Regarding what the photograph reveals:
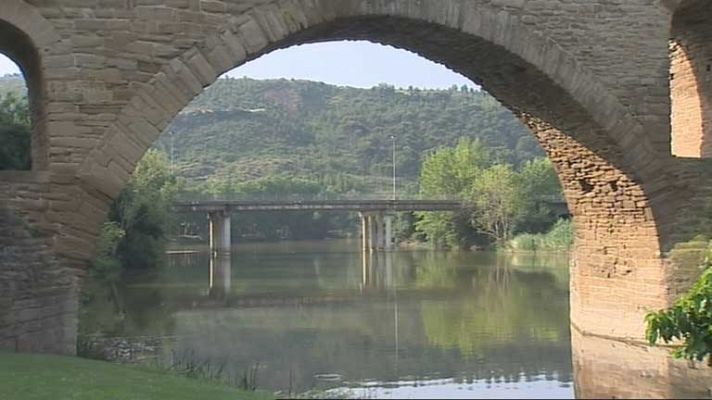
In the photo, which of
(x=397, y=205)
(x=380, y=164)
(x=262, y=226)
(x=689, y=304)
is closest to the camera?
(x=689, y=304)

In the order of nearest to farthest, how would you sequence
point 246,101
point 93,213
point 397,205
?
1. point 93,213
2. point 397,205
3. point 246,101

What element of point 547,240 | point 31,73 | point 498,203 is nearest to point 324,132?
point 498,203

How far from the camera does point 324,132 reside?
7925cm

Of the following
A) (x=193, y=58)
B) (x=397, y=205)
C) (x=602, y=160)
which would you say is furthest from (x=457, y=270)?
(x=193, y=58)

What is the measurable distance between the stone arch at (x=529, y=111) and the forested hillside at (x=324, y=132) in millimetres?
47674

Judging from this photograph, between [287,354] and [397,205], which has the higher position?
[397,205]

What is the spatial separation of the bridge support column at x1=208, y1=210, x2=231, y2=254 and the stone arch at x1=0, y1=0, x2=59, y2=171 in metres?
31.9

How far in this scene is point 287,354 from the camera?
37.1 ft

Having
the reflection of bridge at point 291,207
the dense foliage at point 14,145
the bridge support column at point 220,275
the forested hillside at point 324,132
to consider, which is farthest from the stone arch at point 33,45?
the forested hillside at point 324,132

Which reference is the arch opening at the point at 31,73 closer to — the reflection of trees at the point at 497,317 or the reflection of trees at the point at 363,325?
the reflection of trees at the point at 363,325

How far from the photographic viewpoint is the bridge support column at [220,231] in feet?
131

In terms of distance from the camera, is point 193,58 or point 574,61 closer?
point 193,58

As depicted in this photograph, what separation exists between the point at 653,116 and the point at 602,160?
79cm

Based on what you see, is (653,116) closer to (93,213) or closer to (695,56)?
(695,56)
